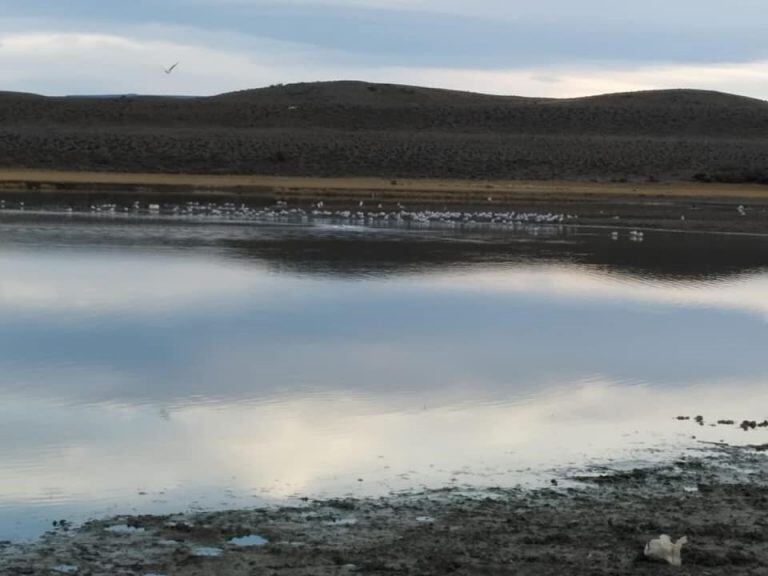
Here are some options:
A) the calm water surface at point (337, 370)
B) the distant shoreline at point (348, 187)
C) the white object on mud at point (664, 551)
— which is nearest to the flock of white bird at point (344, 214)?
the distant shoreline at point (348, 187)

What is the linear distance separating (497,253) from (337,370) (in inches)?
499

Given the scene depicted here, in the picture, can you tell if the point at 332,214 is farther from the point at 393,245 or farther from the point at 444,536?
the point at 444,536

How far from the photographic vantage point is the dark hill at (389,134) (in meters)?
53.3

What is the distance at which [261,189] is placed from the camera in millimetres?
44625

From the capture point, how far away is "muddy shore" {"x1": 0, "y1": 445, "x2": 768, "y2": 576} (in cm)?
667

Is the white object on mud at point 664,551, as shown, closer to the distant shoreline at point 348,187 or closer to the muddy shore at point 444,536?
the muddy shore at point 444,536

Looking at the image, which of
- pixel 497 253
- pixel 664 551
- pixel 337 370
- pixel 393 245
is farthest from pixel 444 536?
pixel 393 245

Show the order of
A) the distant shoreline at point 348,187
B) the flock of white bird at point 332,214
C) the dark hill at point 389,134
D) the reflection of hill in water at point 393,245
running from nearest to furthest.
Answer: the reflection of hill in water at point 393,245, the flock of white bird at point 332,214, the distant shoreline at point 348,187, the dark hill at point 389,134

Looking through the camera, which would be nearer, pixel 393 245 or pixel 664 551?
pixel 664 551

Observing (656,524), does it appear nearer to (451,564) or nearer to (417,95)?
(451,564)

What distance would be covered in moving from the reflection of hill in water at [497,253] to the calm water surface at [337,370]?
0.17m

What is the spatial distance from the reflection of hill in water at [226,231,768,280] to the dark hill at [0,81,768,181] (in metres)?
25.0

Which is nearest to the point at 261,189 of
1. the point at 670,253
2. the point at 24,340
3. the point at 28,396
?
the point at 670,253

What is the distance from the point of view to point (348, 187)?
4638 cm
